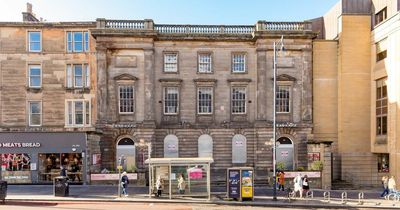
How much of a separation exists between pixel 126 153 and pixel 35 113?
30.0 ft

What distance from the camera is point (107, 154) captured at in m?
31.8

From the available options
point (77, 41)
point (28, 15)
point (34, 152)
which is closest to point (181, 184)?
point (34, 152)

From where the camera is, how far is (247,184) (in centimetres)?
2280

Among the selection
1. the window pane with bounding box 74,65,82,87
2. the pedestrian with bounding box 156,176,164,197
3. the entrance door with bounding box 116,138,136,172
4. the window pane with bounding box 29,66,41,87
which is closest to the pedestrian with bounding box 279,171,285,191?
the pedestrian with bounding box 156,176,164,197

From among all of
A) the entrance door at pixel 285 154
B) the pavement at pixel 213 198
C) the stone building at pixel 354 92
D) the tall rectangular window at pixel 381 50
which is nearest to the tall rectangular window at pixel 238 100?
the entrance door at pixel 285 154

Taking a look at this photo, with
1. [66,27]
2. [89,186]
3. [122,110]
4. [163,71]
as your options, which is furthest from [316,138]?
[66,27]

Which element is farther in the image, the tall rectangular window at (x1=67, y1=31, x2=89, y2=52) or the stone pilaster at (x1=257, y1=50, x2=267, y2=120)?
the tall rectangular window at (x1=67, y1=31, x2=89, y2=52)

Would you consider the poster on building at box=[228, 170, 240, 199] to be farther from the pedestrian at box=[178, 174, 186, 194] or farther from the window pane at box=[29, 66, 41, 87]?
the window pane at box=[29, 66, 41, 87]

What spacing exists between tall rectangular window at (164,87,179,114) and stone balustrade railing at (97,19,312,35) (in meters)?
5.33

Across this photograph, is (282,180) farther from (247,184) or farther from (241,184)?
(241,184)

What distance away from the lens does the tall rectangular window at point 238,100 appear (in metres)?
33.1

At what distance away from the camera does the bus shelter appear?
23328 mm

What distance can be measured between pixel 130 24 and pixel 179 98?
8.02 meters

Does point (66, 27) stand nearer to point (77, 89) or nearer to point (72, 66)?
point (72, 66)
